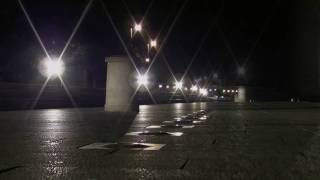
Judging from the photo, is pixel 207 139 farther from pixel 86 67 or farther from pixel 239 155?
pixel 86 67

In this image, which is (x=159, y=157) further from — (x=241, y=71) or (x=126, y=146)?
(x=241, y=71)

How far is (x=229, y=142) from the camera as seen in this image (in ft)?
37.9

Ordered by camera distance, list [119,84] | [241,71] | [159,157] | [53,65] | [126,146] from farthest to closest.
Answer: [241,71]
[53,65]
[119,84]
[126,146]
[159,157]

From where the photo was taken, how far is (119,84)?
29469 mm

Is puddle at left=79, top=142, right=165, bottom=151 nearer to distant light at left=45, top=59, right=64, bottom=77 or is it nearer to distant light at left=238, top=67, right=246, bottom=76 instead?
distant light at left=45, top=59, right=64, bottom=77

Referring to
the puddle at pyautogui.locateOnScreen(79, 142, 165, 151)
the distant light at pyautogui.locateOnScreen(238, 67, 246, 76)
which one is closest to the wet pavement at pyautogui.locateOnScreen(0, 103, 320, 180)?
the puddle at pyautogui.locateOnScreen(79, 142, 165, 151)

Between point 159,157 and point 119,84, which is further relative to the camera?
point 119,84

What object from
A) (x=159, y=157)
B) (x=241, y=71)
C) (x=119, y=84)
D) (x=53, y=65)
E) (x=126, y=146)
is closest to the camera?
(x=159, y=157)

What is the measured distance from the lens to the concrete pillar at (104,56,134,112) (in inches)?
1159

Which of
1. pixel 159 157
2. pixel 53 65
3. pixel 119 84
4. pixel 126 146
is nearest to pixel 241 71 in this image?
pixel 53 65

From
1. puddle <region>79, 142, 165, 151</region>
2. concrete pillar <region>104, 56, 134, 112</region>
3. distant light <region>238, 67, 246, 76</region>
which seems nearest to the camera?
puddle <region>79, 142, 165, 151</region>

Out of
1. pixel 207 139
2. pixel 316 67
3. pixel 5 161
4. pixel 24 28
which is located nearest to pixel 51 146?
pixel 5 161

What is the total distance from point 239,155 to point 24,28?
115 feet

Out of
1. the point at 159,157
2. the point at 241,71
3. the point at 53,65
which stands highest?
the point at 241,71
